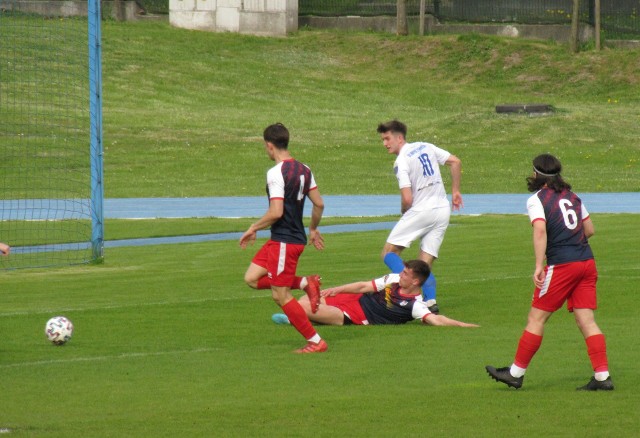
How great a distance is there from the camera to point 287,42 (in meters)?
55.9

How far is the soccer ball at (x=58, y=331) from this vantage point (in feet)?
38.9

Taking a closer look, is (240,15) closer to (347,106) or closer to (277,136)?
(347,106)

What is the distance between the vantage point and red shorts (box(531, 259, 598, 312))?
9383 millimetres

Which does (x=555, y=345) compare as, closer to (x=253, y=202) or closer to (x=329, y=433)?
(x=329, y=433)

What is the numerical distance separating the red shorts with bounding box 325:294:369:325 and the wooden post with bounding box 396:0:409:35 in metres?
42.2

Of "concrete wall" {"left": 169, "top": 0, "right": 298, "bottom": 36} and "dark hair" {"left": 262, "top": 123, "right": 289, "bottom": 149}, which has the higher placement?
"dark hair" {"left": 262, "top": 123, "right": 289, "bottom": 149}

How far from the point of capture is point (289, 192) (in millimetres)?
11273

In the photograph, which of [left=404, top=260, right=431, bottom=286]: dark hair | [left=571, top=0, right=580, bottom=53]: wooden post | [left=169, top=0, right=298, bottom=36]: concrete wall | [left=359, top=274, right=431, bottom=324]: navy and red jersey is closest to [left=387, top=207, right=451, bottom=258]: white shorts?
[left=359, top=274, right=431, bottom=324]: navy and red jersey

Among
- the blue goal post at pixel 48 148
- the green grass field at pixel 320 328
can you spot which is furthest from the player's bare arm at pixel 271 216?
the blue goal post at pixel 48 148

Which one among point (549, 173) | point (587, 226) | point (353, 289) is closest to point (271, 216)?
point (353, 289)

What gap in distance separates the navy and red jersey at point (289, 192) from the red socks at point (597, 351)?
2962mm

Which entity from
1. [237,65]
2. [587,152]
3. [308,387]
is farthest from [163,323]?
[237,65]

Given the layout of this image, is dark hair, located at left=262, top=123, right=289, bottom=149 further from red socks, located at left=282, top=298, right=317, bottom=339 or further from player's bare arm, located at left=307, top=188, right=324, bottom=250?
red socks, located at left=282, top=298, right=317, bottom=339

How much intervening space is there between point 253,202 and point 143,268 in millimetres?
10723
